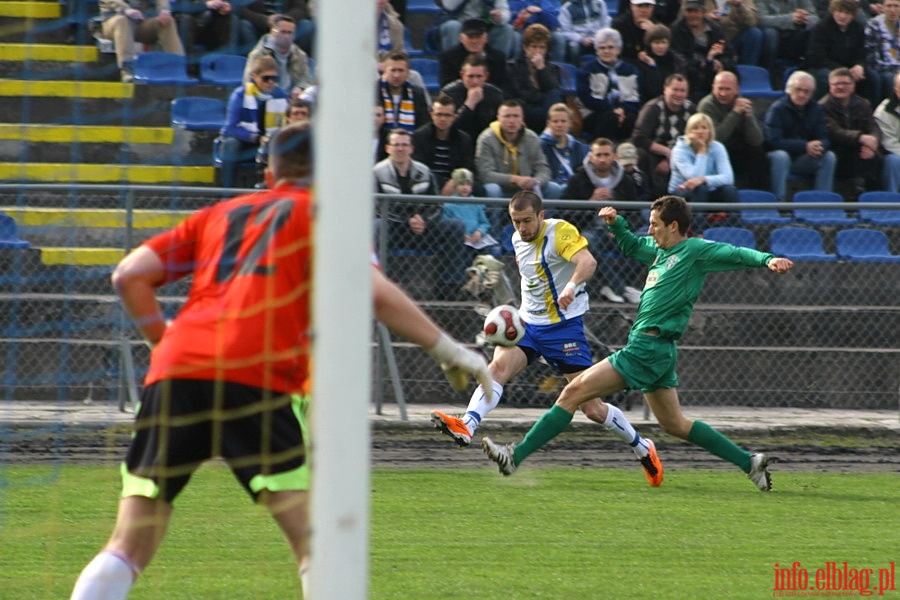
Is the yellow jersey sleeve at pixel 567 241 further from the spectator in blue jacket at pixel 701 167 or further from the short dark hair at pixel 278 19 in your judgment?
the short dark hair at pixel 278 19

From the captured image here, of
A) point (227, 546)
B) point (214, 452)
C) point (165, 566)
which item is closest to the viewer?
point (214, 452)

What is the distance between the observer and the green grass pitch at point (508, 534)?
5988 millimetres

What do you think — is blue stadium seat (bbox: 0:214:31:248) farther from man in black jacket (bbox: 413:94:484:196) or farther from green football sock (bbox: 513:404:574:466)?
green football sock (bbox: 513:404:574:466)

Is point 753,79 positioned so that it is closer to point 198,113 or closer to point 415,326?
point 198,113

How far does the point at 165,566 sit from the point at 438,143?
21.6ft

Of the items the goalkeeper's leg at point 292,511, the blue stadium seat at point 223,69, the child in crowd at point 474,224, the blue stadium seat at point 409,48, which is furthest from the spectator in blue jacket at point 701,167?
the goalkeeper's leg at point 292,511

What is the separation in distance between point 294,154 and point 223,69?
811 centimetres

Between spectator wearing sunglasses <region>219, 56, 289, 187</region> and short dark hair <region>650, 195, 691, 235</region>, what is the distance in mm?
3006

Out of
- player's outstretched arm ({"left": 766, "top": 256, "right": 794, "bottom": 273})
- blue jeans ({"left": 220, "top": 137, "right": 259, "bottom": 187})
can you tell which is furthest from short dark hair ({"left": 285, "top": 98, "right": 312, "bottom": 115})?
player's outstretched arm ({"left": 766, "top": 256, "right": 794, "bottom": 273})

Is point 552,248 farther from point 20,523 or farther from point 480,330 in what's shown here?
point 20,523

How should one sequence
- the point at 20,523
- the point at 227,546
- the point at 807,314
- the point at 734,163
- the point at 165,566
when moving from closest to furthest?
the point at 165,566
the point at 227,546
the point at 20,523
the point at 807,314
the point at 734,163

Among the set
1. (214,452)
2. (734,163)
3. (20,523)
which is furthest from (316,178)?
(734,163)

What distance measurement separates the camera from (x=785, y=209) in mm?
11695

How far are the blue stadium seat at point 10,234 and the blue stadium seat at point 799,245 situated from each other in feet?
21.0
